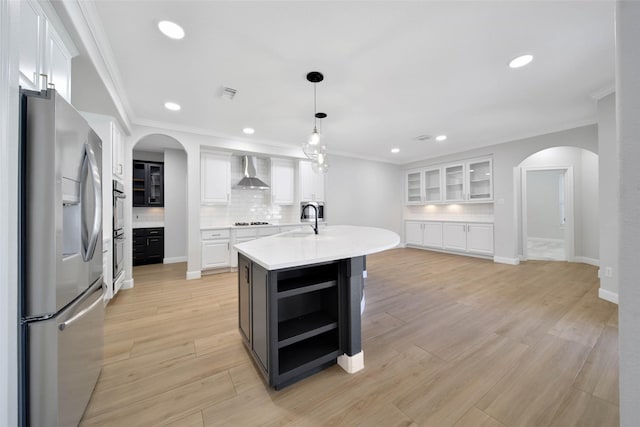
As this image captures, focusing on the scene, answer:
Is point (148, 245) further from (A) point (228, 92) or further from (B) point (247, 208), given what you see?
(A) point (228, 92)

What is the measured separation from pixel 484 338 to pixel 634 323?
214 centimetres

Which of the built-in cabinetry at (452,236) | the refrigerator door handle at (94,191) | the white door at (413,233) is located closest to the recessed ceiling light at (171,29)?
the refrigerator door handle at (94,191)

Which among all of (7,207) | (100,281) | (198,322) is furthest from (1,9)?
(198,322)

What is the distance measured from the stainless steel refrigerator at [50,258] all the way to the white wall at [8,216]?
0.12ft

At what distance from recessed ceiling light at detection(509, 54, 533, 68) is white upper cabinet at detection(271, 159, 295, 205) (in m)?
3.98

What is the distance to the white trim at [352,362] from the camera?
1.70 metres

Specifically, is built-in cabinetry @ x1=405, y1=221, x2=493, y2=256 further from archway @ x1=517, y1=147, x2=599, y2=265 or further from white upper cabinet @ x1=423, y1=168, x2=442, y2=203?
archway @ x1=517, y1=147, x2=599, y2=265

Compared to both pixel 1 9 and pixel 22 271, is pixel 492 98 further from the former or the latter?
pixel 22 271

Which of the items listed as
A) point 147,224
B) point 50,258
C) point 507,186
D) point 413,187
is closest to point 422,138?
point 507,186

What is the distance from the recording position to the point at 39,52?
4.35 ft

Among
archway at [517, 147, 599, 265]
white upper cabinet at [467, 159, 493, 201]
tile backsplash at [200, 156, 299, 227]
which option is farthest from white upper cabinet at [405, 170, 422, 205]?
tile backsplash at [200, 156, 299, 227]

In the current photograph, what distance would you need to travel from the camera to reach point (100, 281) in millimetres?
1596

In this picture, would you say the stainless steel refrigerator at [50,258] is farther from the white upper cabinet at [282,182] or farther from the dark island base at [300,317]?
the white upper cabinet at [282,182]

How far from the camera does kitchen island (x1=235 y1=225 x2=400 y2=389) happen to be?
4.92 ft
